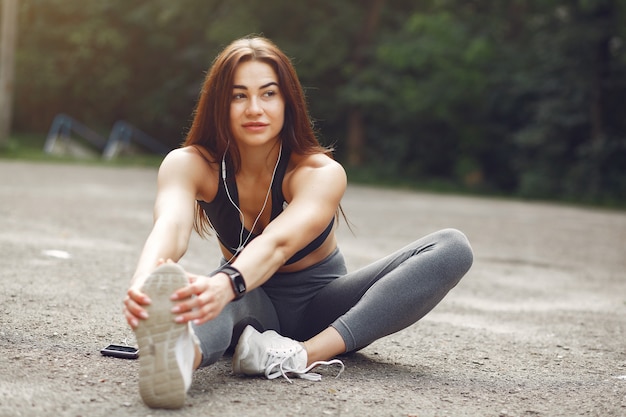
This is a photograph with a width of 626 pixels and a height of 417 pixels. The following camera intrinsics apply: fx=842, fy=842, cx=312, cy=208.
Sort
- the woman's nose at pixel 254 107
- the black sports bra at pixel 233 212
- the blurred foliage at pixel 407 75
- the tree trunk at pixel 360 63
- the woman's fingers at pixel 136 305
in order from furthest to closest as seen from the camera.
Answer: the tree trunk at pixel 360 63 < the blurred foliage at pixel 407 75 < the black sports bra at pixel 233 212 < the woman's nose at pixel 254 107 < the woman's fingers at pixel 136 305

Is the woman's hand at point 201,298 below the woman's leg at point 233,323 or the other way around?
the other way around

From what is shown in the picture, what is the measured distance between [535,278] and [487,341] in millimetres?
2372

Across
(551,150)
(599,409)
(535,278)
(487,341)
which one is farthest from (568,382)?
(551,150)

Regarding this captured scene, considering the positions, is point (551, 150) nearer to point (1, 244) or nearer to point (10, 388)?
point (1, 244)

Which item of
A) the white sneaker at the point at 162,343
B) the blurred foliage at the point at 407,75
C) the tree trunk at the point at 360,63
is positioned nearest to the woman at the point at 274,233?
the white sneaker at the point at 162,343

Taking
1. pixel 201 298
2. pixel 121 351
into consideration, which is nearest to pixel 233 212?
pixel 121 351

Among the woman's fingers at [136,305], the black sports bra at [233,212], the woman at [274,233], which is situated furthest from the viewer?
the black sports bra at [233,212]

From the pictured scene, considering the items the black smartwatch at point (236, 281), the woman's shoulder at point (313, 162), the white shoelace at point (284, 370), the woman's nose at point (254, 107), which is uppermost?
the woman's nose at point (254, 107)

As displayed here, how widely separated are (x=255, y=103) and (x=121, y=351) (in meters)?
1.01

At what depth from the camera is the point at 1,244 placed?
18.3 feet

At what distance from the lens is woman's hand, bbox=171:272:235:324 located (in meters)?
2.24

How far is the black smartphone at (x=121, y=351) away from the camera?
117 inches

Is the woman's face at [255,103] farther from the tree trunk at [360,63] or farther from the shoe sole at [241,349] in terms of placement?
the tree trunk at [360,63]

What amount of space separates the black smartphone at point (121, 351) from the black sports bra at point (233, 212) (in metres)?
0.50
